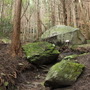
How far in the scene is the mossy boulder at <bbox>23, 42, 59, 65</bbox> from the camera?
911cm

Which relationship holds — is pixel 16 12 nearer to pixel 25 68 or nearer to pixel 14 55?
pixel 14 55

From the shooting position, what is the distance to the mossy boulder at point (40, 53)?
9.11 metres

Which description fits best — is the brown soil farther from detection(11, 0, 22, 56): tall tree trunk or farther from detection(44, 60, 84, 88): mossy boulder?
detection(44, 60, 84, 88): mossy boulder

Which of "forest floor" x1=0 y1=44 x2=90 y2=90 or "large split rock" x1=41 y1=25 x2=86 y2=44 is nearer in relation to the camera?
"forest floor" x1=0 y1=44 x2=90 y2=90

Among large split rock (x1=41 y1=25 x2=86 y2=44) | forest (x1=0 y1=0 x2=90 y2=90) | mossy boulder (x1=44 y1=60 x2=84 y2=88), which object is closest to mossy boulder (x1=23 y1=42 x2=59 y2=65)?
forest (x1=0 y1=0 x2=90 y2=90)

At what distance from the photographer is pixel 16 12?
9.59 metres

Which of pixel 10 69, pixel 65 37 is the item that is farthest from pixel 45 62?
pixel 65 37

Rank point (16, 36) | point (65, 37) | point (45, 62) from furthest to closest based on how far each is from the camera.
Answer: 1. point (65, 37)
2. point (45, 62)
3. point (16, 36)

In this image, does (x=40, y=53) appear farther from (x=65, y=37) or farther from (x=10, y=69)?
(x=65, y=37)

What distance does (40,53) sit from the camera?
371 inches

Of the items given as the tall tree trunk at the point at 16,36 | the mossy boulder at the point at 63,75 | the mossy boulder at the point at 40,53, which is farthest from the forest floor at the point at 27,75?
the tall tree trunk at the point at 16,36

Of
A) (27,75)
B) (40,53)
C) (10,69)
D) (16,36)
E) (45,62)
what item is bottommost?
(27,75)

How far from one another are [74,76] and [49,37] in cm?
723

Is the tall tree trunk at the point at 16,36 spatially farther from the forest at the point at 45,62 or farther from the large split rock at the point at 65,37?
the large split rock at the point at 65,37
